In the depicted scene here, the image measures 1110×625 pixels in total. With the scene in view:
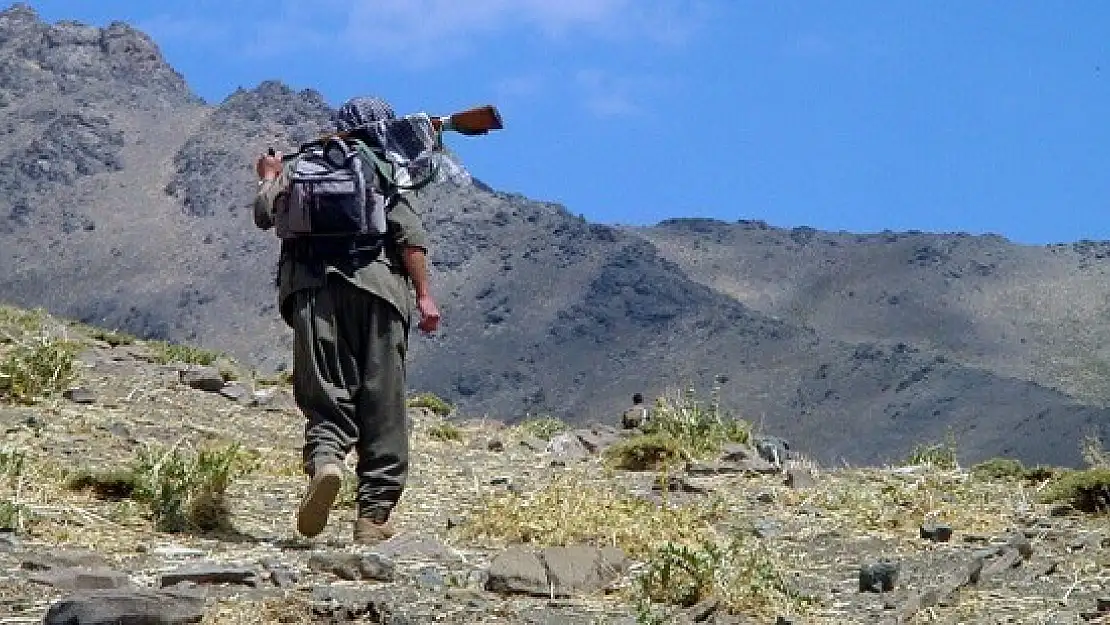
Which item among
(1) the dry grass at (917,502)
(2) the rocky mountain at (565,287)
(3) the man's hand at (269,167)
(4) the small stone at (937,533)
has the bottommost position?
(4) the small stone at (937,533)

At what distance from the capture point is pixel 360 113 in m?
7.20

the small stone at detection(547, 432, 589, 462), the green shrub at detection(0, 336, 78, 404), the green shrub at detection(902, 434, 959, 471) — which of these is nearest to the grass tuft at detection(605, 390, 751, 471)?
the small stone at detection(547, 432, 589, 462)

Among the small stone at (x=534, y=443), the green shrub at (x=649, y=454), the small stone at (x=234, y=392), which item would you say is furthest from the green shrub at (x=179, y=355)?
the green shrub at (x=649, y=454)

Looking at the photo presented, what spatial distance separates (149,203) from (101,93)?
19.6 metres

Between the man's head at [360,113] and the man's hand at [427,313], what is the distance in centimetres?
88

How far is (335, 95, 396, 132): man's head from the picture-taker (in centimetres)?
719

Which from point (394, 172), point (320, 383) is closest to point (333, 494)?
point (320, 383)

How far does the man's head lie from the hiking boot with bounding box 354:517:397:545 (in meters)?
1.79

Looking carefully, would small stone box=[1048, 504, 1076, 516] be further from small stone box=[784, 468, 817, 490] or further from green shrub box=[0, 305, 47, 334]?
green shrub box=[0, 305, 47, 334]

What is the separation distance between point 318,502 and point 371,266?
110 cm

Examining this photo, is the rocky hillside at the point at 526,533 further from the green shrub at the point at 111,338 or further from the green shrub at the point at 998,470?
the green shrub at the point at 111,338

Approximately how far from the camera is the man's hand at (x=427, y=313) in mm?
6963

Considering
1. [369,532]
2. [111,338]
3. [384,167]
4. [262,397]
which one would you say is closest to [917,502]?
[369,532]

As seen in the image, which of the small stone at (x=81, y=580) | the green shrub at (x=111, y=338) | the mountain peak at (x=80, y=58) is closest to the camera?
the small stone at (x=81, y=580)
